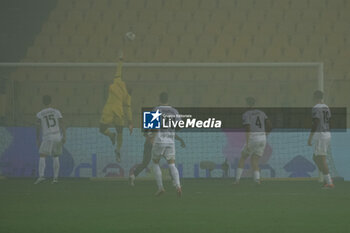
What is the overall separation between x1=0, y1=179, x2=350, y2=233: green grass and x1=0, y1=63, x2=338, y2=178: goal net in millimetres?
3529

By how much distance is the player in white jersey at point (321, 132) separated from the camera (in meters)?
12.9

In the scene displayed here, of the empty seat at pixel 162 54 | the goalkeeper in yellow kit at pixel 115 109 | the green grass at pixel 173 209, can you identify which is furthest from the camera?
the empty seat at pixel 162 54

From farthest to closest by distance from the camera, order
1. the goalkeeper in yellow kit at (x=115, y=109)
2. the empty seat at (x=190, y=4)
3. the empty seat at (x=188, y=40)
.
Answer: the empty seat at (x=190, y=4)
the empty seat at (x=188, y=40)
the goalkeeper in yellow kit at (x=115, y=109)

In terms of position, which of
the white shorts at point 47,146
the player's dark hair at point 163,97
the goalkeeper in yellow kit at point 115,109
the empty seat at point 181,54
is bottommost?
the white shorts at point 47,146

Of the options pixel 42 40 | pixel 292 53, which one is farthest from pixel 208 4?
pixel 42 40

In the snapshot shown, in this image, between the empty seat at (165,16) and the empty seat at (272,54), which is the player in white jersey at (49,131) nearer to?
the empty seat at (165,16)

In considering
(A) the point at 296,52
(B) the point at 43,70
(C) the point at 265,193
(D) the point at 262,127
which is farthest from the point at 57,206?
(A) the point at 296,52

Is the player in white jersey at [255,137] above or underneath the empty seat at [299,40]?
underneath

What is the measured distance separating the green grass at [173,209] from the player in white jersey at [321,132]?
1.75 feet

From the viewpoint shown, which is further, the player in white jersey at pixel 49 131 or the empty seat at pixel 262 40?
the empty seat at pixel 262 40

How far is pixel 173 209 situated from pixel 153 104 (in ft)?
32.6

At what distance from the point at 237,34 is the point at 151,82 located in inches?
141

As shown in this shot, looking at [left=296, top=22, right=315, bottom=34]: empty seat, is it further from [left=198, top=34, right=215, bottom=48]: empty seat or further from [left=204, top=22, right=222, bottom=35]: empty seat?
[left=198, top=34, right=215, bottom=48]: empty seat

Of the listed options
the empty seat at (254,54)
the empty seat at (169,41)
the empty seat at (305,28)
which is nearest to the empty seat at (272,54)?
the empty seat at (254,54)
